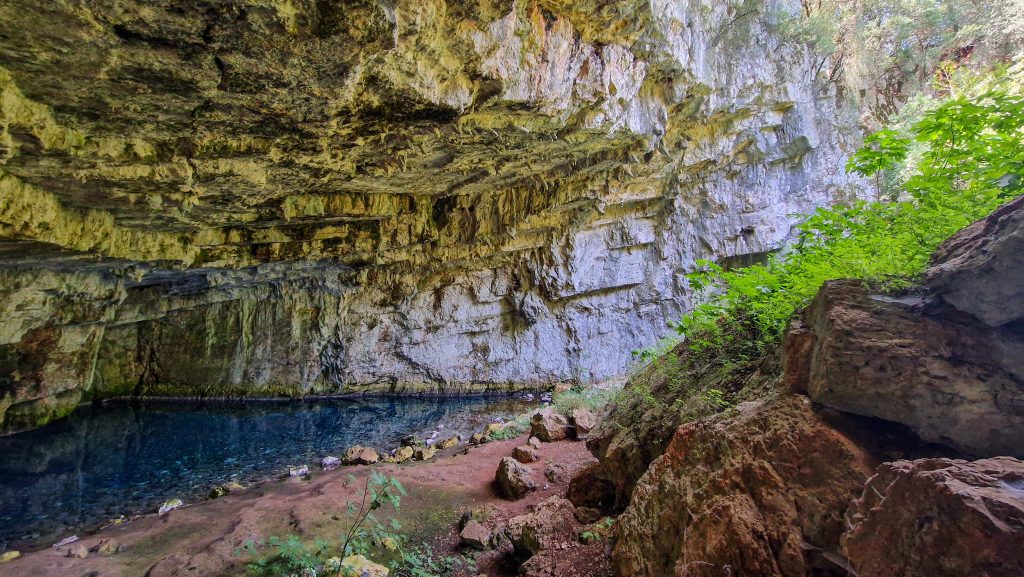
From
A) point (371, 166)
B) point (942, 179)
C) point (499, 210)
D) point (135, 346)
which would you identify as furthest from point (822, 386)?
point (135, 346)

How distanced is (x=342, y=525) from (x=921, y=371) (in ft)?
18.9

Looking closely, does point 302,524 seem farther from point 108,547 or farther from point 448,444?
point 448,444

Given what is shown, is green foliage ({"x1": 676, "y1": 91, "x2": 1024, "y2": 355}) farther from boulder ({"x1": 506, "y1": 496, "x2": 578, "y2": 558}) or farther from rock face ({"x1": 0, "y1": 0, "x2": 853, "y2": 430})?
rock face ({"x1": 0, "y1": 0, "x2": 853, "y2": 430})

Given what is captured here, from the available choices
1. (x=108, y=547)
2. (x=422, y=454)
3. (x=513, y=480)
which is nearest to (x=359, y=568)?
(x=513, y=480)

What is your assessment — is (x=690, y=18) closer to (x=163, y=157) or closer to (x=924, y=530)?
(x=163, y=157)

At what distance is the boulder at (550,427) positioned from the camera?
28.7 feet

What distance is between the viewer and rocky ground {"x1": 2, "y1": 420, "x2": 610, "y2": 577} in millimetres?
4465

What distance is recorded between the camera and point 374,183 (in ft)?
36.7

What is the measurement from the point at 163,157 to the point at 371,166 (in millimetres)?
3556

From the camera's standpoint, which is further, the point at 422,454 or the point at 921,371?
the point at 422,454

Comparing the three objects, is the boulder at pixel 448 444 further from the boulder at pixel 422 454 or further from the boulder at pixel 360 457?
the boulder at pixel 360 457

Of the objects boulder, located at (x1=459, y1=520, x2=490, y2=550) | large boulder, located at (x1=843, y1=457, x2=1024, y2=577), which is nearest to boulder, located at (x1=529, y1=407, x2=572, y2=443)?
boulder, located at (x1=459, y1=520, x2=490, y2=550)

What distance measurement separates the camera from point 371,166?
32.1 ft

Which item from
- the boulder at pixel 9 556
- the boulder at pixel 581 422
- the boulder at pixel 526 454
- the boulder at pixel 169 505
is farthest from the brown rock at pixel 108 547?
the boulder at pixel 581 422
